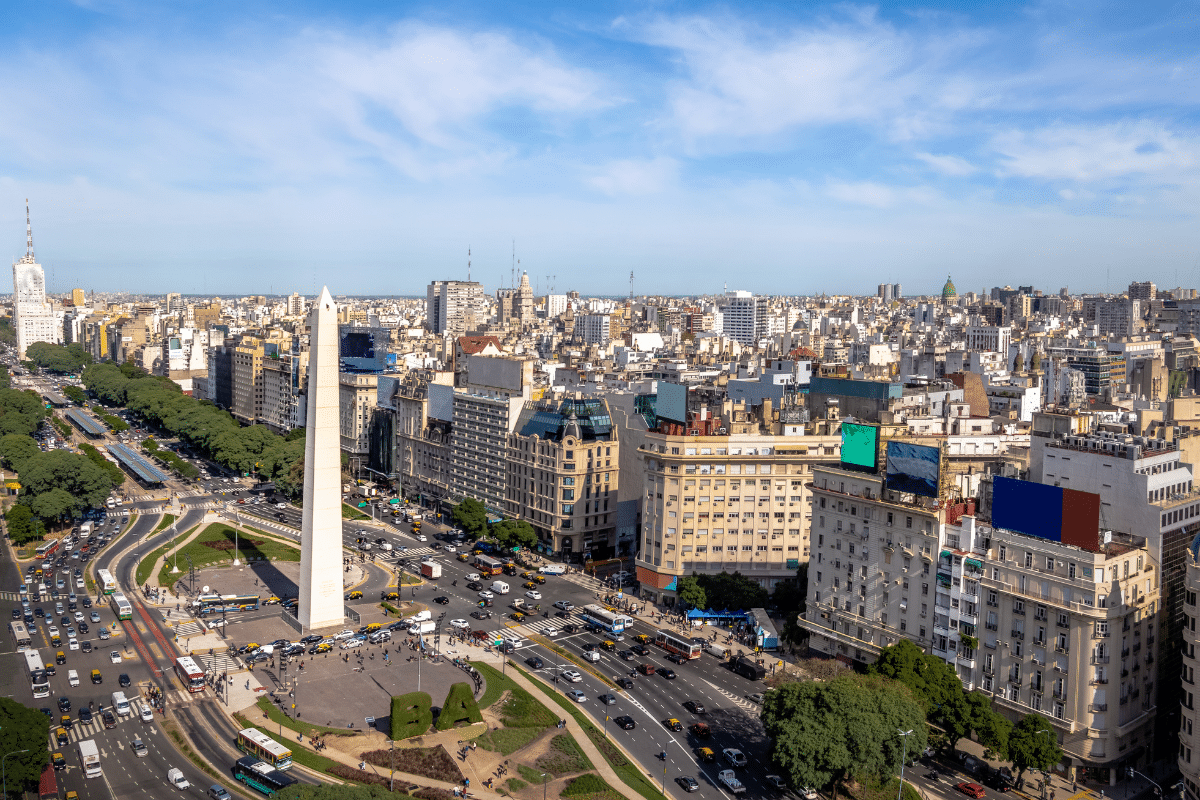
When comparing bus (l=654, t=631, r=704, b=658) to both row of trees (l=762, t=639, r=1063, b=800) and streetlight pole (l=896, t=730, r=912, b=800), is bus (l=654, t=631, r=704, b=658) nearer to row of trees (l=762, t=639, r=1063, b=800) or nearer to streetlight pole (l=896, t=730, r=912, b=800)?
row of trees (l=762, t=639, r=1063, b=800)

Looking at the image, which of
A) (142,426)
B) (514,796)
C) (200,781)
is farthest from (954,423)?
(142,426)

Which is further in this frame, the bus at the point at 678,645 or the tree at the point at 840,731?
the bus at the point at 678,645

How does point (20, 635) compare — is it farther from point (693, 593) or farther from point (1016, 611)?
point (1016, 611)

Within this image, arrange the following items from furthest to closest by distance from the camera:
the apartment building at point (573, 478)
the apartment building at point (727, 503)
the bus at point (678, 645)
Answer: the apartment building at point (573, 478)
the apartment building at point (727, 503)
the bus at point (678, 645)

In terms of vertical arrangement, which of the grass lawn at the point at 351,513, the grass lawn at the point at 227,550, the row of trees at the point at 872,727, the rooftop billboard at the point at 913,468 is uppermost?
the rooftop billboard at the point at 913,468

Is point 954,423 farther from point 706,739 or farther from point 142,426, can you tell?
point 142,426

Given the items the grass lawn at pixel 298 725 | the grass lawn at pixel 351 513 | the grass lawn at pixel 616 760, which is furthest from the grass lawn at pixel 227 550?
the grass lawn at pixel 616 760

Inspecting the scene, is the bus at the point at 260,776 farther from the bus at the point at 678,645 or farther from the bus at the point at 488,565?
the bus at the point at 488,565
